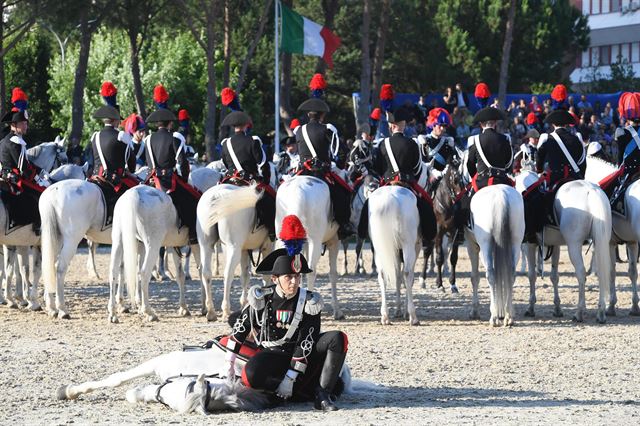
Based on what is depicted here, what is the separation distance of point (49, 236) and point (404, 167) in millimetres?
4841

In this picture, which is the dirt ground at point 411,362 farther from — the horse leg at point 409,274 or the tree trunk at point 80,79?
the tree trunk at point 80,79

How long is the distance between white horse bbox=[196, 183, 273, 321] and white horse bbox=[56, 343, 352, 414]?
19.7 ft

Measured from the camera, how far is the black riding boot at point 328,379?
10.3 metres

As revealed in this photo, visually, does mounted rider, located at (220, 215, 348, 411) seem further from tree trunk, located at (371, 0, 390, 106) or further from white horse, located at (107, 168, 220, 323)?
tree trunk, located at (371, 0, 390, 106)

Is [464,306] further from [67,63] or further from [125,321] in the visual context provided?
[67,63]

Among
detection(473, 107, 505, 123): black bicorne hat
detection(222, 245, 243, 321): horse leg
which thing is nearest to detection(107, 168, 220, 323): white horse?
detection(222, 245, 243, 321): horse leg

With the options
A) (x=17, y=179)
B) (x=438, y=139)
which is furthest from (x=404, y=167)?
(x=17, y=179)

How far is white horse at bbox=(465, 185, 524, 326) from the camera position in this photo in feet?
51.8

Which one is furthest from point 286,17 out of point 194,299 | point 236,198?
point 236,198

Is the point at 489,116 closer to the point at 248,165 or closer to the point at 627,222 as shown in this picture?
the point at 627,222

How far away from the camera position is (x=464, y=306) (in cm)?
1864

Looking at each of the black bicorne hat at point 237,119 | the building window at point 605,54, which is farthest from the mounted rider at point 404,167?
the building window at point 605,54

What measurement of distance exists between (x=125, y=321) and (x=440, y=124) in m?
5.59

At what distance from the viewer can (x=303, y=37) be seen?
36344 millimetres
